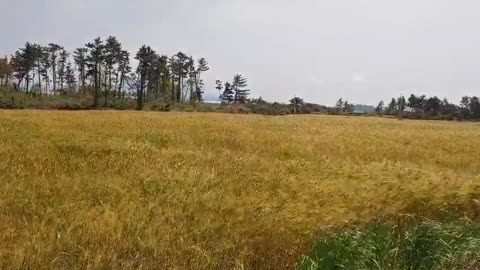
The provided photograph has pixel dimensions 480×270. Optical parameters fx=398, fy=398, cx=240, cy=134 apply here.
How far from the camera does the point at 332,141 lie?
604 inches

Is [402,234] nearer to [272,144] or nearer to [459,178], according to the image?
[459,178]

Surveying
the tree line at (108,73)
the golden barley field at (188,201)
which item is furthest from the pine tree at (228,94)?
the golden barley field at (188,201)

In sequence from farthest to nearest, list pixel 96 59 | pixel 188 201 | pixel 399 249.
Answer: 1. pixel 96 59
2. pixel 188 201
3. pixel 399 249

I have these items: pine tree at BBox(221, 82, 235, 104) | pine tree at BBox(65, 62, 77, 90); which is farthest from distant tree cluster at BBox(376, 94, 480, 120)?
pine tree at BBox(65, 62, 77, 90)

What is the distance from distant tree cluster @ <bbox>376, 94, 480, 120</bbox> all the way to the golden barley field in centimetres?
7018

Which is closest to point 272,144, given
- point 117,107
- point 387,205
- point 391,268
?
point 387,205

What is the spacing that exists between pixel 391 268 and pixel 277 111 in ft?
214

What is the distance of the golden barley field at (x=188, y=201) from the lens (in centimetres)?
433

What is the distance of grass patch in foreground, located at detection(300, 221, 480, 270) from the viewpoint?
426 cm

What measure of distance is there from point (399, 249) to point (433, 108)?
295ft

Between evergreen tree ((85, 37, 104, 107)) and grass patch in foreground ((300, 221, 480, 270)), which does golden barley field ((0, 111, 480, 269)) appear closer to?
grass patch in foreground ((300, 221, 480, 270))

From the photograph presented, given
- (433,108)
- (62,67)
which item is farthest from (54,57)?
(433,108)

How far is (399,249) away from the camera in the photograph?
463 cm

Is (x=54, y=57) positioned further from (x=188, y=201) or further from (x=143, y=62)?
(x=188, y=201)
